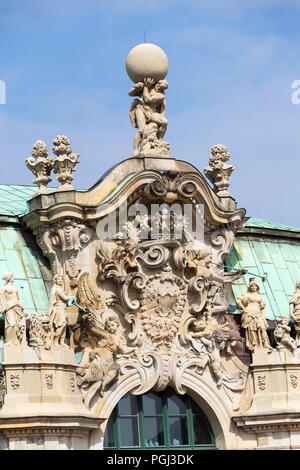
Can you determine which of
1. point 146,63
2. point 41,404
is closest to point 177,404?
point 41,404

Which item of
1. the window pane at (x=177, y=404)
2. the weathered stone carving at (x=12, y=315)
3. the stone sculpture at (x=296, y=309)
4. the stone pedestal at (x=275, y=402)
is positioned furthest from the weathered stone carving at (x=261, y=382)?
the weathered stone carving at (x=12, y=315)

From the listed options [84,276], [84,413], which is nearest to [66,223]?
[84,276]

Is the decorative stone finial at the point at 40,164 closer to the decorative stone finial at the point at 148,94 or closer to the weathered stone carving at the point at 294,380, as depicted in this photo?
the decorative stone finial at the point at 148,94

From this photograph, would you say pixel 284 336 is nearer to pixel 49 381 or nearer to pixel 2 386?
pixel 49 381

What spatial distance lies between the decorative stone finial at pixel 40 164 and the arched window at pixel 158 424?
17.6 feet

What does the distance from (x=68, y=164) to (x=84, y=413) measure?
5.87 metres

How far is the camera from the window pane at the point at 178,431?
4950cm

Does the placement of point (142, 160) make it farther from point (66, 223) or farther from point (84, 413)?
point (84, 413)

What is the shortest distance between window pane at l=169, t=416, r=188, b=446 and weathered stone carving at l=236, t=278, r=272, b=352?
2511 millimetres

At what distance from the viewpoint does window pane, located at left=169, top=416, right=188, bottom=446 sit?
4950 cm

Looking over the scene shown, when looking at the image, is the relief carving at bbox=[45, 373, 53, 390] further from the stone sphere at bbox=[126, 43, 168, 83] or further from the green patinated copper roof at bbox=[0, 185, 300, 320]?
the stone sphere at bbox=[126, 43, 168, 83]

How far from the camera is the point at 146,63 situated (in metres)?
50.6

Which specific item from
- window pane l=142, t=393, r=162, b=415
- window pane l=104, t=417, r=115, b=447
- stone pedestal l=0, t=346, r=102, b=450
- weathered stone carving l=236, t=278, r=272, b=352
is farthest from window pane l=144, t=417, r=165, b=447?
weathered stone carving l=236, t=278, r=272, b=352

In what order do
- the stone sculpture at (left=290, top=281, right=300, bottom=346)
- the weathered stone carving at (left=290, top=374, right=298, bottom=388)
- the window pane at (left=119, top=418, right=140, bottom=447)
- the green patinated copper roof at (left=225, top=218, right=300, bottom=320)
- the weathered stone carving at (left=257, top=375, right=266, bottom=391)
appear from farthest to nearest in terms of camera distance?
the green patinated copper roof at (left=225, top=218, right=300, bottom=320) < the stone sculpture at (left=290, top=281, right=300, bottom=346) < the weathered stone carving at (left=290, top=374, right=298, bottom=388) < the weathered stone carving at (left=257, top=375, right=266, bottom=391) < the window pane at (left=119, top=418, right=140, bottom=447)
